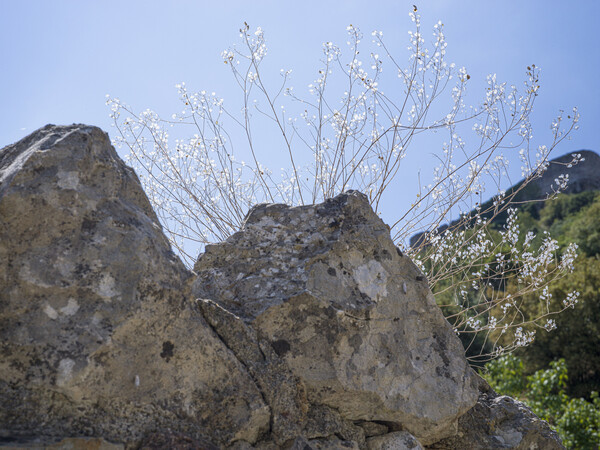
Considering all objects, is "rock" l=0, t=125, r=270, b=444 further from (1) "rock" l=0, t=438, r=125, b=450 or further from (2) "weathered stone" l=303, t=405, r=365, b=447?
(2) "weathered stone" l=303, t=405, r=365, b=447

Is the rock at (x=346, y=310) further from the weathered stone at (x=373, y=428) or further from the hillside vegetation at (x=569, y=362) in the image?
the hillside vegetation at (x=569, y=362)

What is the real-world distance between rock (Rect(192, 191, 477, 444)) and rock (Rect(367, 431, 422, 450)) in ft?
0.16

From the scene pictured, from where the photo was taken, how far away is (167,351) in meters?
1.92

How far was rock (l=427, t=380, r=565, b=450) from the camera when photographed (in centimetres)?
251

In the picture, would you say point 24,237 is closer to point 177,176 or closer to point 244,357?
point 244,357

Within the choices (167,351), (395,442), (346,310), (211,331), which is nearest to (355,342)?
(346,310)

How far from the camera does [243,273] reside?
93.1 inches

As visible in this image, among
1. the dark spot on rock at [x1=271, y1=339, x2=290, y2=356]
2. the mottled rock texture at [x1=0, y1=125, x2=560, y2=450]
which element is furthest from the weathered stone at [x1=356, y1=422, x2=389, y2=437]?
the dark spot on rock at [x1=271, y1=339, x2=290, y2=356]

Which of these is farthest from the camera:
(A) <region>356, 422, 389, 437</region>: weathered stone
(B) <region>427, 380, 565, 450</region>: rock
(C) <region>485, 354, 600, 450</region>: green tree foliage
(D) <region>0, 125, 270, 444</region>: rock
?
(C) <region>485, 354, 600, 450</region>: green tree foliage

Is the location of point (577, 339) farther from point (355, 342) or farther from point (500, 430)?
point (355, 342)

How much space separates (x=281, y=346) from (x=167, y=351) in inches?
18.2

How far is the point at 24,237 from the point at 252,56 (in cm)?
330

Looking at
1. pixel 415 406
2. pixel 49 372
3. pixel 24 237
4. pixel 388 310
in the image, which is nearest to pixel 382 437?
pixel 415 406

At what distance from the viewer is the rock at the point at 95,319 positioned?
5.65 ft
